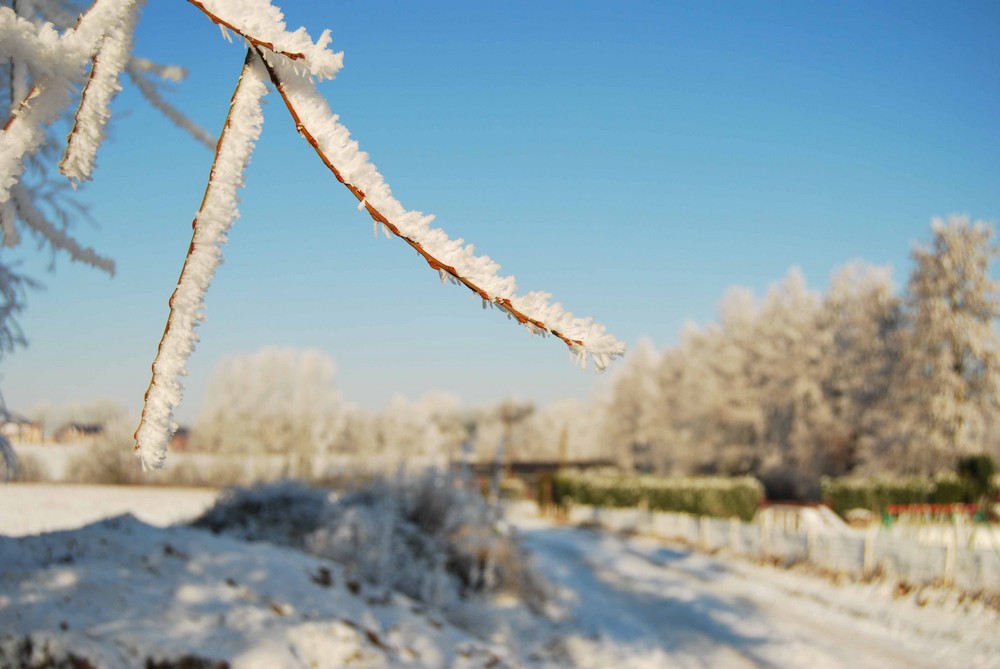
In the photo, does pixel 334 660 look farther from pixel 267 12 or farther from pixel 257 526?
pixel 257 526

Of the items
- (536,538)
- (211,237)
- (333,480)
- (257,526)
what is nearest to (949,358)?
(536,538)

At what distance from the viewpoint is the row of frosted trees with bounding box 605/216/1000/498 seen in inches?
993

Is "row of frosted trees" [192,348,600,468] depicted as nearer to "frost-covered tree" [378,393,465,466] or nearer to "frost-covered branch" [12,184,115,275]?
"frost-covered tree" [378,393,465,466]

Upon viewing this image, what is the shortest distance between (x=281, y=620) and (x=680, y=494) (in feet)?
71.3

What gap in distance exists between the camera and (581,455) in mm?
65812

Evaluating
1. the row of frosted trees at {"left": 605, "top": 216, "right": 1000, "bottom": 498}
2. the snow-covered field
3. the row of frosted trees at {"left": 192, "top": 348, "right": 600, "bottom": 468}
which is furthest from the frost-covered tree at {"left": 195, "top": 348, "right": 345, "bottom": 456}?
the snow-covered field

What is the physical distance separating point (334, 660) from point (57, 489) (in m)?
2.60

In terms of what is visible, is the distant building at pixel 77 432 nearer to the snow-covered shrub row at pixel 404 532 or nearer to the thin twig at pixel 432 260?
the snow-covered shrub row at pixel 404 532

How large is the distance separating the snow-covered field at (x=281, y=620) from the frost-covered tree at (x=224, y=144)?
6.80ft

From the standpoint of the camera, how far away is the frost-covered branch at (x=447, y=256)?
2.69 ft

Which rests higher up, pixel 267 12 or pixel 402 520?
pixel 267 12

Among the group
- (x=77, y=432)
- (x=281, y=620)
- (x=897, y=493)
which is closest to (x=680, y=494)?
(x=897, y=493)

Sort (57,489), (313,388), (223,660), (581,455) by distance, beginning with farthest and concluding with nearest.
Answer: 1. (581,455)
2. (313,388)
3. (57,489)
4. (223,660)

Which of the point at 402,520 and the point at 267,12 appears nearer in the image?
the point at 267,12
